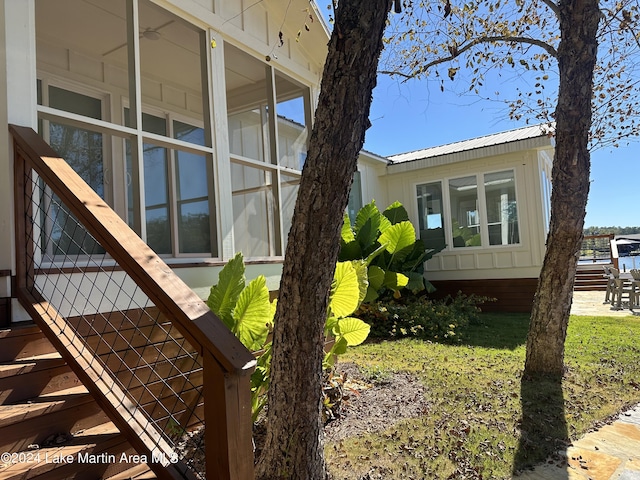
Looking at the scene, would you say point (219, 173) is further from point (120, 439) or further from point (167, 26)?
point (120, 439)

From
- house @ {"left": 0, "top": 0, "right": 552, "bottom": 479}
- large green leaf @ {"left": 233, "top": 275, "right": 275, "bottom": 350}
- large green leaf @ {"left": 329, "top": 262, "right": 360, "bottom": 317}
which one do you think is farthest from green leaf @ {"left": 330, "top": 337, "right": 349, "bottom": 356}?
house @ {"left": 0, "top": 0, "right": 552, "bottom": 479}

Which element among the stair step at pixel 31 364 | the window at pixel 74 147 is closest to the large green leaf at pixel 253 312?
the stair step at pixel 31 364

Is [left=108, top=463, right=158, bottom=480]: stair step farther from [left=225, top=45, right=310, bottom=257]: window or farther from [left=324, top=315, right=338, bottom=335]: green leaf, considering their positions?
[left=225, top=45, right=310, bottom=257]: window

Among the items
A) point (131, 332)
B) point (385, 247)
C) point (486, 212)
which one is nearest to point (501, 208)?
point (486, 212)

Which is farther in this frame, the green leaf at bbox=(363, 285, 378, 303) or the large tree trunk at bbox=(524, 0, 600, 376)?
the green leaf at bbox=(363, 285, 378, 303)

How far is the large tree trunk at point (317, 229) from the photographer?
213 cm

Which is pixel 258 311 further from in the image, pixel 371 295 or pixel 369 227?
pixel 369 227

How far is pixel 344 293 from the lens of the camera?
3.48 meters

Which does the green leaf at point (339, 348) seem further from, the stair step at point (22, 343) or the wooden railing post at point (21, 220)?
the wooden railing post at point (21, 220)

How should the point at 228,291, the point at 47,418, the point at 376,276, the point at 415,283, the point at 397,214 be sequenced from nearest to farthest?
the point at 47,418 → the point at 228,291 → the point at 376,276 → the point at 415,283 → the point at 397,214

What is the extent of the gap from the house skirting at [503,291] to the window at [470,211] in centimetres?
90

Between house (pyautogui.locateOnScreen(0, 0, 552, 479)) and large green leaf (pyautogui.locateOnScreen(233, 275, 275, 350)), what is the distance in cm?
52

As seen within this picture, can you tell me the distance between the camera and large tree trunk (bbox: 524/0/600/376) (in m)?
4.09

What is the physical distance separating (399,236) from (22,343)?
255 inches
